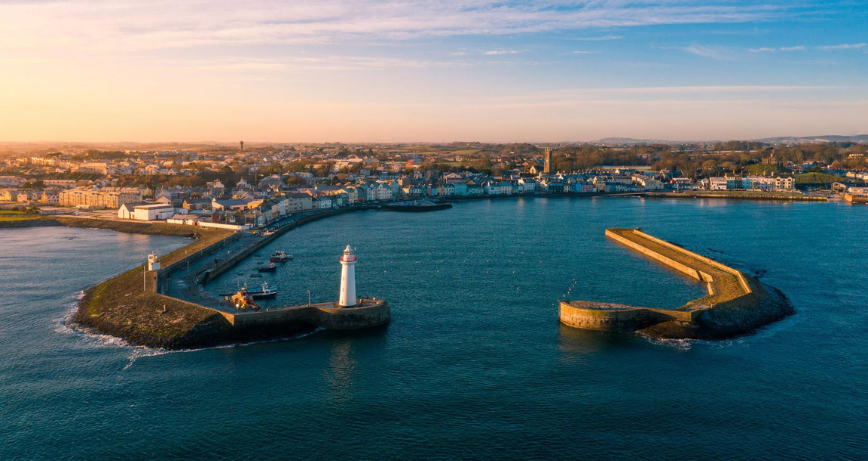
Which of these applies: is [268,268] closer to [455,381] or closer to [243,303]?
[243,303]

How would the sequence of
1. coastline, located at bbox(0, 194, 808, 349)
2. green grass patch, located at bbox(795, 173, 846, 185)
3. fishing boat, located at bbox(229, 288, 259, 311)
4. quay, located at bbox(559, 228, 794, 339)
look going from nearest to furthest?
coastline, located at bbox(0, 194, 808, 349) → quay, located at bbox(559, 228, 794, 339) → fishing boat, located at bbox(229, 288, 259, 311) → green grass patch, located at bbox(795, 173, 846, 185)

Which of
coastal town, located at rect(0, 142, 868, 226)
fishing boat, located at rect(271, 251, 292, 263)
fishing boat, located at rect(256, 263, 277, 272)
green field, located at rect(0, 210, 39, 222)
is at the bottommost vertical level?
fishing boat, located at rect(256, 263, 277, 272)

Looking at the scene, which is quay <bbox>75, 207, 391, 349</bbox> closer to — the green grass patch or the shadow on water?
the shadow on water

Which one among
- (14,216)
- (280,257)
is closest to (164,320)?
(280,257)

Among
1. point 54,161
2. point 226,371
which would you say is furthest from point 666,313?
point 54,161

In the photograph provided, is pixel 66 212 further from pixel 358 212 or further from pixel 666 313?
pixel 666 313

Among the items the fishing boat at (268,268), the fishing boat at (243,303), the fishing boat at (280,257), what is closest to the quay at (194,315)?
the fishing boat at (243,303)

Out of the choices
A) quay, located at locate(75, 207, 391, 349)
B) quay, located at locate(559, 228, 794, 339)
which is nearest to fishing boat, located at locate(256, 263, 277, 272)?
quay, located at locate(75, 207, 391, 349)

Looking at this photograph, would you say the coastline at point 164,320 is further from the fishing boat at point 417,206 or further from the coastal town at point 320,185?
the fishing boat at point 417,206

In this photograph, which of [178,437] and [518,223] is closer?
[178,437]

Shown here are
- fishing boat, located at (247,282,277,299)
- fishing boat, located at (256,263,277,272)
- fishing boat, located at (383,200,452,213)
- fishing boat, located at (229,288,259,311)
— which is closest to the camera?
fishing boat, located at (229,288,259,311)
